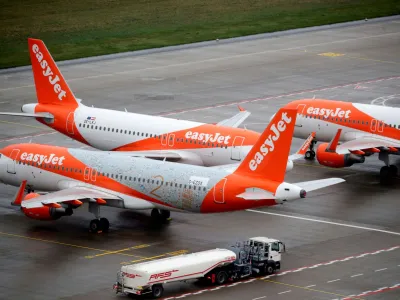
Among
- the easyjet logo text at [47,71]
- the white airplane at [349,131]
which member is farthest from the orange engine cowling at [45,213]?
the white airplane at [349,131]

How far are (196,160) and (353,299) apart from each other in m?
31.7

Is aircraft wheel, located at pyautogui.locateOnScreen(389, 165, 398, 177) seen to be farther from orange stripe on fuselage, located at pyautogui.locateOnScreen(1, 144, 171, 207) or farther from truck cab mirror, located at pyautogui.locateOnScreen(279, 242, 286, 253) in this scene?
orange stripe on fuselage, located at pyautogui.locateOnScreen(1, 144, 171, 207)

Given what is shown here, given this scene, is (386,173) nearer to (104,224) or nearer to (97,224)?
(104,224)

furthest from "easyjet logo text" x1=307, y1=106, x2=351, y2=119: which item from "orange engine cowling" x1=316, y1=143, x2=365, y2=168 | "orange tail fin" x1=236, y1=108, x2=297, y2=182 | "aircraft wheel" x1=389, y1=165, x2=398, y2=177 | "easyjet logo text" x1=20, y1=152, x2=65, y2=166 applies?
"easyjet logo text" x1=20, y1=152, x2=65, y2=166

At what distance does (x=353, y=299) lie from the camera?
220 feet

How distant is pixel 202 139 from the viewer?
3782 inches

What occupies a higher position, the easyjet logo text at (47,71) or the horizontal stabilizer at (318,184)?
the easyjet logo text at (47,71)

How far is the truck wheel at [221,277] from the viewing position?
69.5 metres

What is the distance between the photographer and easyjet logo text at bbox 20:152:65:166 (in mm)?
85219

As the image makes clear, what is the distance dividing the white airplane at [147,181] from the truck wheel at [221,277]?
28.4 ft

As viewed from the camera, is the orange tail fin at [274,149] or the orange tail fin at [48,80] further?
the orange tail fin at [48,80]

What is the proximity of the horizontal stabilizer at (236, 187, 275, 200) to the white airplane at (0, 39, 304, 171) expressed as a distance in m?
13.8

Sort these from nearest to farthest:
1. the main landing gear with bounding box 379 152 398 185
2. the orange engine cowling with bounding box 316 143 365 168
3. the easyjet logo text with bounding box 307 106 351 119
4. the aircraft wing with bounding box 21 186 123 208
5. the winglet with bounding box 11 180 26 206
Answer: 1. the aircraft wing with bounding box 21 186 123 208
2. the winglet with bounding box 11 180 26 206
3. the orange engine cowling with bounding box 316 143 365 168
4. the main landing gear with bounding box 379 152 398 185
5. the easyjet logo text with bounding box 307 106 351 119

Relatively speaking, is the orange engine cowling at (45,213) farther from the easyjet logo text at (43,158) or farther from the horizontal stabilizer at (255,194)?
the horizontal stabilizer at (255,194)
